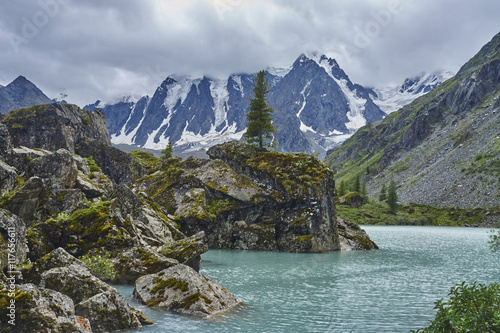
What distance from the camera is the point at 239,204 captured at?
5656cm

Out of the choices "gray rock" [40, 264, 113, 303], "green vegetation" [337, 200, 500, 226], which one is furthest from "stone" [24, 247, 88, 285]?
"green vegetation" [337, 200, 500, 226]

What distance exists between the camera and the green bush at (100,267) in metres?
24.5

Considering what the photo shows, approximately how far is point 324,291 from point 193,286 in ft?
38.6

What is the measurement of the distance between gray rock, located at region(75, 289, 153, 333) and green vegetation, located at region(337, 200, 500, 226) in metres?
138

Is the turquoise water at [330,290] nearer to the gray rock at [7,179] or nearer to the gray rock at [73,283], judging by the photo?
the gray rock at [73,283]

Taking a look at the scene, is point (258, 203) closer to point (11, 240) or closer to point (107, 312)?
point (11, 240)

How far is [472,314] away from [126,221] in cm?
2898

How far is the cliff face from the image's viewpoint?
5494 cm

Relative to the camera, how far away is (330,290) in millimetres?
26359

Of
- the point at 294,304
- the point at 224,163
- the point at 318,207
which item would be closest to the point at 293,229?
the point at 318,207

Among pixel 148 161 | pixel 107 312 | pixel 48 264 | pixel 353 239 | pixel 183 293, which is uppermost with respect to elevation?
pixel 148 161

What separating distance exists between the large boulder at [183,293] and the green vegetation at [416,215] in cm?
13154

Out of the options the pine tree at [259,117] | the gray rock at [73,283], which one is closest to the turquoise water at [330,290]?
the gray rock at [73,283]

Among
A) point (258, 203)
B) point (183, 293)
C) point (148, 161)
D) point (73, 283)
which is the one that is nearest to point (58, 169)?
point (73, 283)
